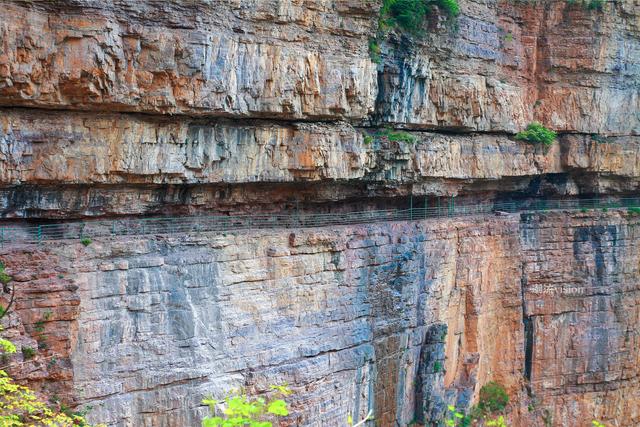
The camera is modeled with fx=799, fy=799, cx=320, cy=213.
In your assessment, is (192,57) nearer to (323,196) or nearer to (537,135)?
(323,196)

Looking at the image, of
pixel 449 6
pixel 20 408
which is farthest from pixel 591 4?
pixel 20 408

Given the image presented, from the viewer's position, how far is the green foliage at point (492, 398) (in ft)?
79.4

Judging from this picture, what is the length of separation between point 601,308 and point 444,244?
7.23 m

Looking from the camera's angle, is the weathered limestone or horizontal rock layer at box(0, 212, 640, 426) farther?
horizontal rock layer at box(0, 212, 640, 426)

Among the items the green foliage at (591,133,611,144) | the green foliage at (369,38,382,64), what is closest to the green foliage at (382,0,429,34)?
the green foliage at (369,38,382,64)

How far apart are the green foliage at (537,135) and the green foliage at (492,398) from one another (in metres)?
7.81

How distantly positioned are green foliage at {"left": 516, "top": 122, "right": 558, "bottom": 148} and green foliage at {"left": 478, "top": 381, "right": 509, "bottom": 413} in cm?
781

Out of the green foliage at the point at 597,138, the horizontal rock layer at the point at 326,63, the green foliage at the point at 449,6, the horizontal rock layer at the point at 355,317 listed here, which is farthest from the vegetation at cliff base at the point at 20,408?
the green foliage at the point at 597,138

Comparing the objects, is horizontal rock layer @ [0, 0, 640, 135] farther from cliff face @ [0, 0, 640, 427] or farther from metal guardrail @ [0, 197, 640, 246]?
metal guardrail @ [0, 197, 640, 246]

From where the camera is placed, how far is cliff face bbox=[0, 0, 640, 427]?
14758 millimetres

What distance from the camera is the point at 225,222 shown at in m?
18.3

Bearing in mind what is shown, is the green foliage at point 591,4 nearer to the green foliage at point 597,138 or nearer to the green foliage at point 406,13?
the green foliage at point 597,138

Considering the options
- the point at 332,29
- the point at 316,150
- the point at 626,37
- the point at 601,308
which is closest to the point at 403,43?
the point at 332,29

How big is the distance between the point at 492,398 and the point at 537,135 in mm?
8406
